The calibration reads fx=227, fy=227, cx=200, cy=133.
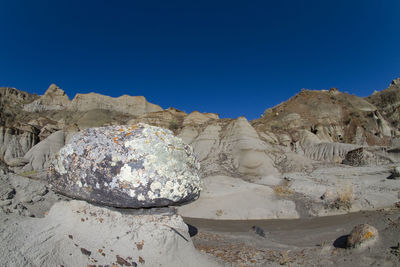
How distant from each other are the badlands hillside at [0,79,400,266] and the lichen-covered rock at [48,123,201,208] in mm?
288

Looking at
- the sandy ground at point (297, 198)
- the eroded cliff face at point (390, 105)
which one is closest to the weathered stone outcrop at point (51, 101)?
the sandy ground at point (297, 198)

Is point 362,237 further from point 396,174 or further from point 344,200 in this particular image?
point 396,174

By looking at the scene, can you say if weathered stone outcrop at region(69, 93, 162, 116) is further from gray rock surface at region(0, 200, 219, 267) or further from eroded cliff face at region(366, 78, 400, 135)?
gray rock surface at region(0, 200, 219, 267)

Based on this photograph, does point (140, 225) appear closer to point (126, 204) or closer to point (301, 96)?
point (126, 204)

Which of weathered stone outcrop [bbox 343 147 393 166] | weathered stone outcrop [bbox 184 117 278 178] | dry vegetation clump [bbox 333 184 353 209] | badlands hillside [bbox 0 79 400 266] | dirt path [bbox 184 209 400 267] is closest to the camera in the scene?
badlands hillside [bbox 0 79 400 266]

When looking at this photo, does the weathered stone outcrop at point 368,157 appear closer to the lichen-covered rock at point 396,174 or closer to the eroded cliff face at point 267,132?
the eroded cliff face at point 267,132

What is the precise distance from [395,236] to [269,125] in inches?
1207

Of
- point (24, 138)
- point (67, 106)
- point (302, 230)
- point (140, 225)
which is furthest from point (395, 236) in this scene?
point (67, 106)

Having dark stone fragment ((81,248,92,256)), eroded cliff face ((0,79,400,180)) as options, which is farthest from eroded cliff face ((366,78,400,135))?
dark stone fragment ((81,248,92,256))

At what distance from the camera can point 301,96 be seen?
4338cm

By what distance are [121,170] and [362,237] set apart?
16.6ft

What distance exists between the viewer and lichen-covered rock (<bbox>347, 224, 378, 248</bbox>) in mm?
4688

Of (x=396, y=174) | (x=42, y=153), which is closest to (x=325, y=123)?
(x=396, y=174)

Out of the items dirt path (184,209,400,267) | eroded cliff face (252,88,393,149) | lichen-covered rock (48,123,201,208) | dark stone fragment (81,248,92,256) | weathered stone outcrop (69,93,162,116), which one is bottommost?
dirt path (184,209,400,267)
